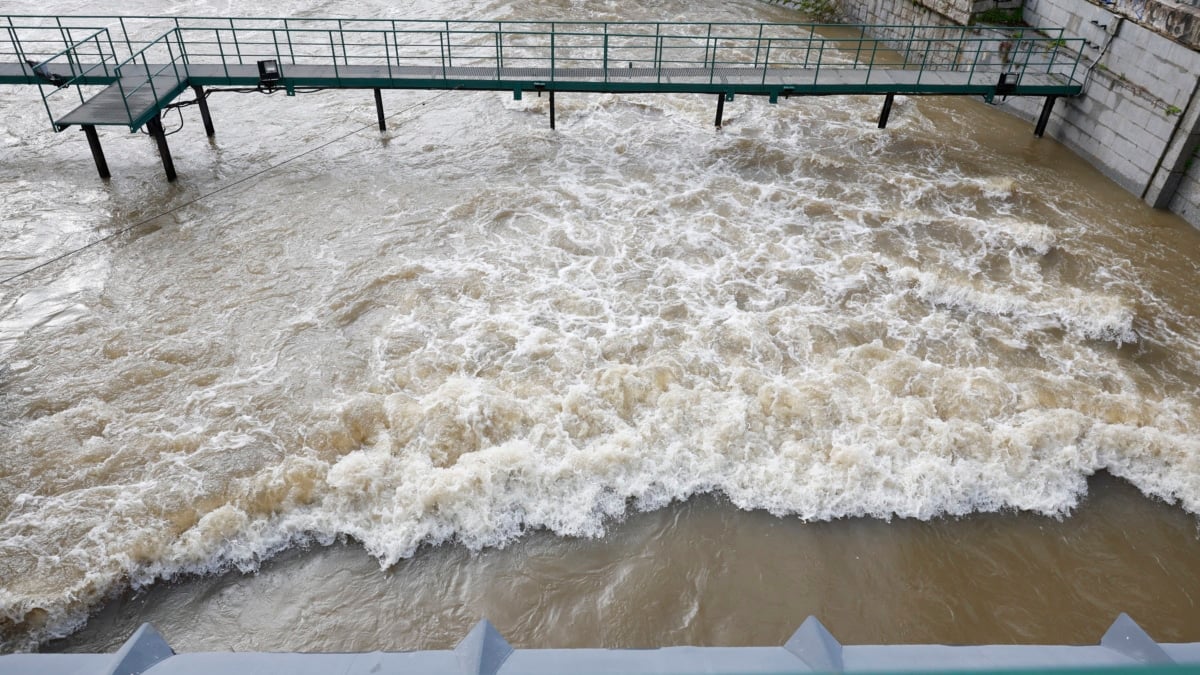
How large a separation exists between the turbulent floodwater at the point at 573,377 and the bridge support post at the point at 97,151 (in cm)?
34

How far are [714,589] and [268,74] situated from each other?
11.2m

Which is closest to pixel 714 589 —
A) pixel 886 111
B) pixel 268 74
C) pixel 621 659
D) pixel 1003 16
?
pixel 621 659

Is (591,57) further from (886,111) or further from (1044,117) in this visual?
(1044,117)

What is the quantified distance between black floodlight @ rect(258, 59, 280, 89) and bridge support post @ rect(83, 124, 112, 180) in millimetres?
2614

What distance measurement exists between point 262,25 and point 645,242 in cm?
1427

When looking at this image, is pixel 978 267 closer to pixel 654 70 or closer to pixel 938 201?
pixel 938 201

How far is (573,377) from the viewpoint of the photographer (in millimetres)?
8117

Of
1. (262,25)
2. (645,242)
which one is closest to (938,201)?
(645,242)

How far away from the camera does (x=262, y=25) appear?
19016 mm

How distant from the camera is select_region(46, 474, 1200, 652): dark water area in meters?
5.73

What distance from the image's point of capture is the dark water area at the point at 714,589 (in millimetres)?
5734

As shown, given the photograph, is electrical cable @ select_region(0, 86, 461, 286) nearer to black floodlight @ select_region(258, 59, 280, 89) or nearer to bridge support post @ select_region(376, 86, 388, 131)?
bridge support post @ select_region(376, 86, 388, 131)

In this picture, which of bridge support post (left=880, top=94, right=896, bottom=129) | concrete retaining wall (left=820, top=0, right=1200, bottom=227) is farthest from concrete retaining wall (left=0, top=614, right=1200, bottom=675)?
bridge support post (left=880, top=94, right=896, bottom=129)

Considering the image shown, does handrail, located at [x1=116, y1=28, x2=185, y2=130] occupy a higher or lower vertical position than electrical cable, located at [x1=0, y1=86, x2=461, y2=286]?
higher
